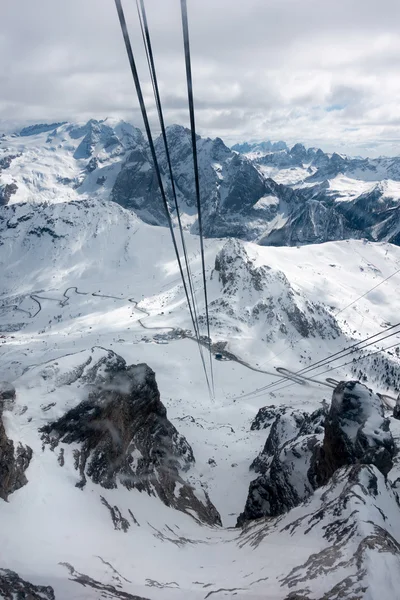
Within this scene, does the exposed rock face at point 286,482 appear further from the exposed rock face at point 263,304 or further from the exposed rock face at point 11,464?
the exposed rock face at point 263,304

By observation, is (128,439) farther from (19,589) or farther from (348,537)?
(348,537)

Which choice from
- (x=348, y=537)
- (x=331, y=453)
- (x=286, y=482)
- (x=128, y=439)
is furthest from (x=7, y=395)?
(x=348, y=537)

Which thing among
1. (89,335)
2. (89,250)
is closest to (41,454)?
(89,335)

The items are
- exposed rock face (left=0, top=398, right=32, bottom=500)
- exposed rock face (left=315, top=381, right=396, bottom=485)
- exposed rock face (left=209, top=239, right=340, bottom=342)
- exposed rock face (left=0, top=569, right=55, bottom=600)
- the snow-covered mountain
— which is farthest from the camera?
exposed rock face (left=209, top=239, right=340, bottom=342)

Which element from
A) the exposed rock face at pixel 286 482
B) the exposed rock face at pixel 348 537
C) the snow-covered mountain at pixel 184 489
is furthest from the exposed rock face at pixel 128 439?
the exposed rock face at pixel 348 537

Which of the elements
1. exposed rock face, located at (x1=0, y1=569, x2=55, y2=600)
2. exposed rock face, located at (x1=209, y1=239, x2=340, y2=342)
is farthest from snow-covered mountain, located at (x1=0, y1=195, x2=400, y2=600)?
exposed rock face, located at (x1=209, y1=239, x2=340, y2=342)

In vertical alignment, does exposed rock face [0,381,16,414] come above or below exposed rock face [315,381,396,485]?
above

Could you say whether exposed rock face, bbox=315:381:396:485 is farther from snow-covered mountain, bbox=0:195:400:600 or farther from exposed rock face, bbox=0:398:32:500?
exposed rock face, bbox=0:398:32:500
